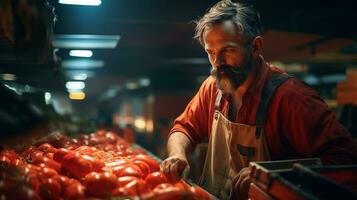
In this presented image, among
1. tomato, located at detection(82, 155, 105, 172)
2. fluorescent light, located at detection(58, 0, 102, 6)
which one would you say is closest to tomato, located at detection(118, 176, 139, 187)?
tomato, located at detection(82, 155, 105, 172)

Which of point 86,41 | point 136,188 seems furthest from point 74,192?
point 86,41

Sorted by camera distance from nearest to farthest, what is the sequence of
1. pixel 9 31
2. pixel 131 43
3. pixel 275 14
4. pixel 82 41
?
pixel 9 31
pixel 275 14
pixel 82 41
pixel 131 43

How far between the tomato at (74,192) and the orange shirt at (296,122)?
160 cm

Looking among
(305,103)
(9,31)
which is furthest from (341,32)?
(9,31)

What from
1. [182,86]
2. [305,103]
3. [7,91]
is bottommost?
[182,86]

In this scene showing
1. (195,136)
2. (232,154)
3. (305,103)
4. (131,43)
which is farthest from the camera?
(131,43)

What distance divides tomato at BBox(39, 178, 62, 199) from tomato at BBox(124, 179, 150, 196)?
0.47 meters

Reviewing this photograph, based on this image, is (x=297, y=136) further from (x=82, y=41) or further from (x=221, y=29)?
(x=82, y=41)

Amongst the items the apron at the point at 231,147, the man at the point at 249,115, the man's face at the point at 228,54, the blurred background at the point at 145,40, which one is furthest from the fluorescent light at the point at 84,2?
the apron at the point at 231,147

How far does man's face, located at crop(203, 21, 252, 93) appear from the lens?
3.40 m

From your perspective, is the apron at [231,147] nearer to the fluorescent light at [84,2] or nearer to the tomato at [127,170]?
the tomato at [127,170]

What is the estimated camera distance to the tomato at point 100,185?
2.67 m

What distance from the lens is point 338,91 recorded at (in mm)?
5969

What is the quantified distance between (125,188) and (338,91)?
4.46m
